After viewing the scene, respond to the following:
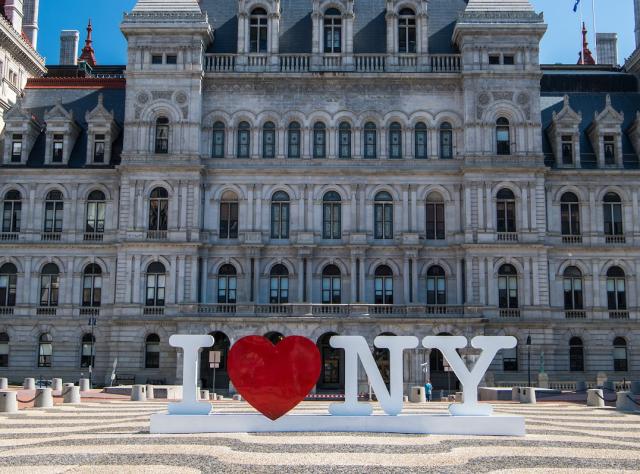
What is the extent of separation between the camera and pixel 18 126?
59344 mm

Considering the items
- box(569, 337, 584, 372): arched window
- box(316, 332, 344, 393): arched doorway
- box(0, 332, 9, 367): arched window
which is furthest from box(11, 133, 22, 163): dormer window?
box(569, 337, 584, 372): arched window

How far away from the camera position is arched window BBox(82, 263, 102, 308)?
187 feet

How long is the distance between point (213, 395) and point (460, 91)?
2681 centimetres

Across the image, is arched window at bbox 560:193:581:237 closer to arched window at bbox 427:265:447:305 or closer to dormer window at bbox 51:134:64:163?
arched window at bbox 427:265:447:305

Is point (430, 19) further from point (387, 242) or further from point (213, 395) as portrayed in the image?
point (213, 395)

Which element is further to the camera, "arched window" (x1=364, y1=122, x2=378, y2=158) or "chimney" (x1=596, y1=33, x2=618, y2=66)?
"chimney" (x1=596, y1=33, x2=618, y2=66)

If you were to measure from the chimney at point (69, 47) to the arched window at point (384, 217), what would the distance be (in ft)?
113

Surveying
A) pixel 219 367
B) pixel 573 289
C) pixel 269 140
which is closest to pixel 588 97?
pixel 573 289

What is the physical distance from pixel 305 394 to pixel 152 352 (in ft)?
108

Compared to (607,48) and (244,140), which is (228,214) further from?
(607,48)

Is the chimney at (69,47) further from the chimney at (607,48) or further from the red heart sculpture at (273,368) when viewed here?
the red heart sculpture at (273,368)

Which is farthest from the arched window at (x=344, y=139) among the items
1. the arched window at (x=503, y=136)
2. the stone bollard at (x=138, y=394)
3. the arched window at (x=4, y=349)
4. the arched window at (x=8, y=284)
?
the arched window at (x=4, y=349)

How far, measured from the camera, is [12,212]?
5806cm

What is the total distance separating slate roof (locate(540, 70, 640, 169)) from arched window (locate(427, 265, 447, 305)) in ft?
37.6
